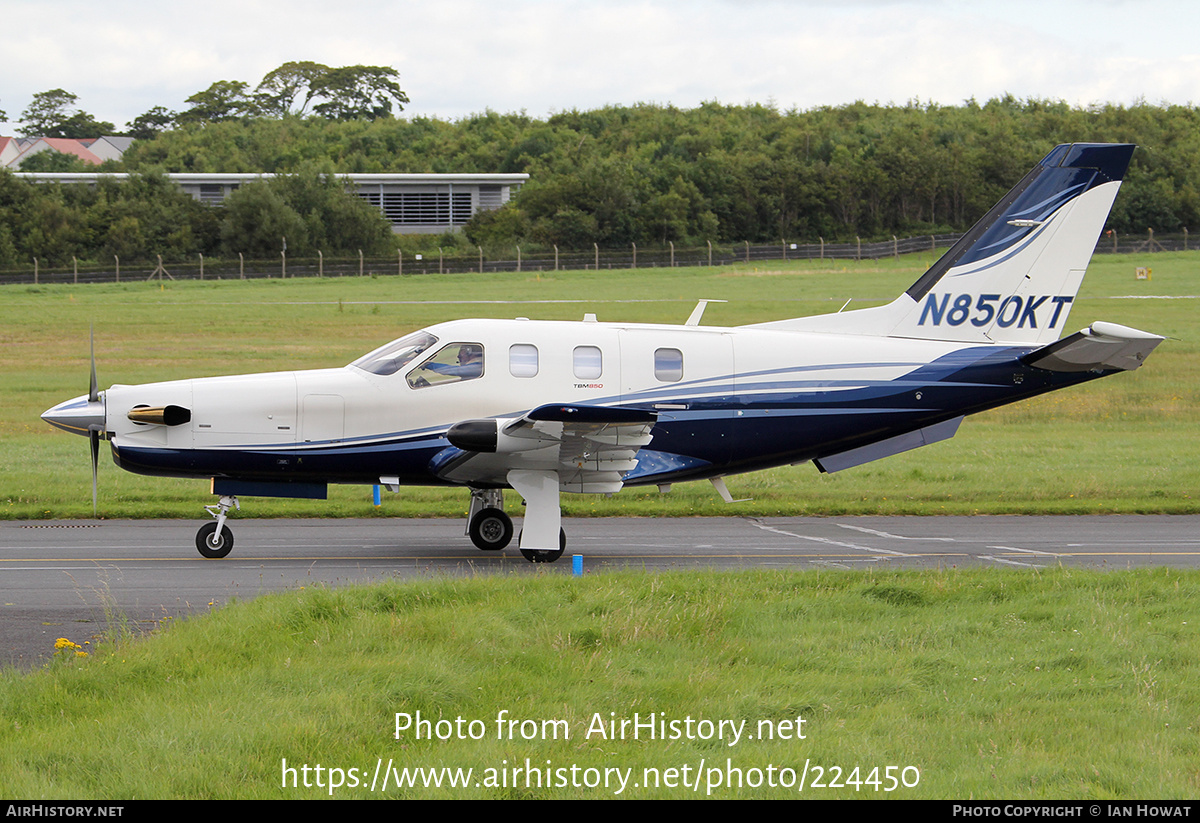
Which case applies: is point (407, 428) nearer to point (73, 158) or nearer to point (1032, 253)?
point (1032, 253)

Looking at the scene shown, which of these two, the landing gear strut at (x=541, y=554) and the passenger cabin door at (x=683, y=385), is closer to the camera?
the landing gear strut at (x=541, y=554)

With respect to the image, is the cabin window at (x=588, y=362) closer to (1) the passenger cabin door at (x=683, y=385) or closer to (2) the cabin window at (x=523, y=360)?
(1) the passenger cabin door at (x=683, y=385)

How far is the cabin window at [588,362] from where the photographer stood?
1453cm

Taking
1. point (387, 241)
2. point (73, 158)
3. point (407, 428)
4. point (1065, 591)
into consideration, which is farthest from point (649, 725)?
point (73, 158)

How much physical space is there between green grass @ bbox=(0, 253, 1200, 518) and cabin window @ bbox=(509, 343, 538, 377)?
4.54 m

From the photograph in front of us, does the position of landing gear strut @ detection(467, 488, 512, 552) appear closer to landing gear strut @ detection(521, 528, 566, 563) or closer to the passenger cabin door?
landing gear strut @ detection(521, 528, 566, 563)

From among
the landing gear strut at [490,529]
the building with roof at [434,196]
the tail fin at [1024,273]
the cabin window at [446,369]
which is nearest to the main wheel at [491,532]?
the landing gear strut at [490,529]

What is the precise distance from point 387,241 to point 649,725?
8199cm

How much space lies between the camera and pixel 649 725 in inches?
283

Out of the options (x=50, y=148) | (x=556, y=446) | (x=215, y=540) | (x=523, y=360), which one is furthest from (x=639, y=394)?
(x=50, y=148)

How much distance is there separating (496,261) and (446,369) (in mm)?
65920

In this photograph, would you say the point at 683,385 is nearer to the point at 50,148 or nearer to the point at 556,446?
the point at 556,446

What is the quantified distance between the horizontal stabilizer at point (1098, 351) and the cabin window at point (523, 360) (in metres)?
6.27

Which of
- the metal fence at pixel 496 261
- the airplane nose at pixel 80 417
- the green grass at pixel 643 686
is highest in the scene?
the metal fence at pixel 496 261
